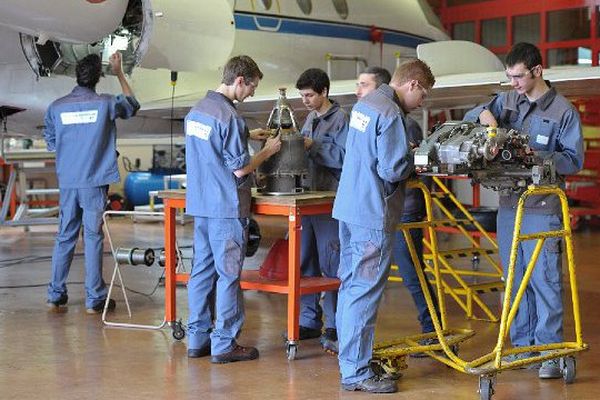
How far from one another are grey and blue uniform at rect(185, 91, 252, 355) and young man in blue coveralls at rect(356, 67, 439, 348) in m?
0.83

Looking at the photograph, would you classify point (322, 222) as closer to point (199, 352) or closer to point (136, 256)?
point (199, 352)

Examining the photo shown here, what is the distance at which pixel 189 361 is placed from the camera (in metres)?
5.45

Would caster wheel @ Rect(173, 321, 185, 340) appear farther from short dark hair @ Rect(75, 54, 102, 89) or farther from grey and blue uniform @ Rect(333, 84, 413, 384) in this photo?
short dark hair @ Rect(75, 54, 102, 89)

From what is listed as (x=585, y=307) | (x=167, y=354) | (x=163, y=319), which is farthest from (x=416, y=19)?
(x=167, y=354)

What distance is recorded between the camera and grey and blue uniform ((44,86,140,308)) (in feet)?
22.8

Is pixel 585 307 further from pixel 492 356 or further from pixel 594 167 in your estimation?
pixel 594 167

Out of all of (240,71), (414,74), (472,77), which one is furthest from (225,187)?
(472,77)

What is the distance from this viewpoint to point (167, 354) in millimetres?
5617

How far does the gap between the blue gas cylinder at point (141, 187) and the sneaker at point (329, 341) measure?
9968mm

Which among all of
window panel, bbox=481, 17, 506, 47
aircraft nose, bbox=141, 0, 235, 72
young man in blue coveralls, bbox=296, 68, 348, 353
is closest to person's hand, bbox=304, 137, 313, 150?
young man in blue coveralls, bbox=296, 68, 348, 353

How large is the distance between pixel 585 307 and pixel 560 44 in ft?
29.3

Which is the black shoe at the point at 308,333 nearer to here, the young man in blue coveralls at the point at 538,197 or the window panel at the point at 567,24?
the young man in blue coveralls at the point at 538,197

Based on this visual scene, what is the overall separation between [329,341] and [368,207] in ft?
4.22

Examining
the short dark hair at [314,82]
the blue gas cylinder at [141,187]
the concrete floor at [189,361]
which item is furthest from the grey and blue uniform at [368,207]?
the blue gas cylinder at [141,187]
